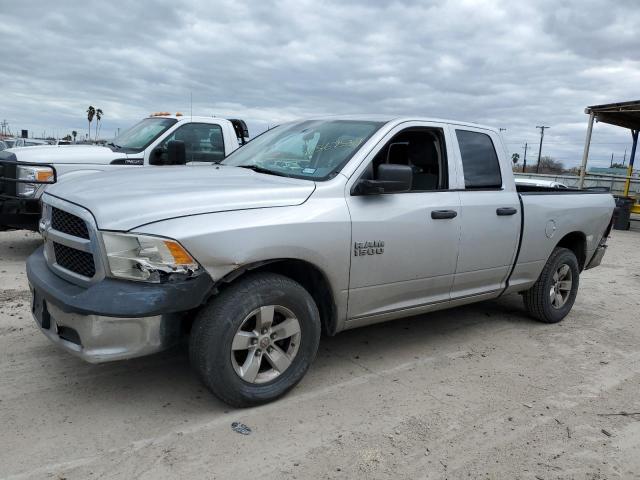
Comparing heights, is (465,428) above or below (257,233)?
below

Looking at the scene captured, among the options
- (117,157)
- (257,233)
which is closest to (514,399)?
(257,233)

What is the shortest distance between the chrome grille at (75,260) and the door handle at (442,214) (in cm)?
239

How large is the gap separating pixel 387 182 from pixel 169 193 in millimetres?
1392

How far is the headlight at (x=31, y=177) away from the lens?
677 centimetres

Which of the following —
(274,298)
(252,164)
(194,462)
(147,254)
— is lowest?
(194,462)

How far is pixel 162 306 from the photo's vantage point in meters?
2.93

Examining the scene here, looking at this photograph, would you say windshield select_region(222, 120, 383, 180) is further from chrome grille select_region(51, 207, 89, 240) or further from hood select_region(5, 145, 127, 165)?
hood select_region(5, 145, 127, 165)

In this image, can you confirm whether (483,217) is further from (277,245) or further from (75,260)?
(75,260)

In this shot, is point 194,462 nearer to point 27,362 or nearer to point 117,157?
point 27,362

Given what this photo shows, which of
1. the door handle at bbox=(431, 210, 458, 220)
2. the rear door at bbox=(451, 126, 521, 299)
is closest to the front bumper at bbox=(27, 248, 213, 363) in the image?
the door handle at bbox=(431, 210, 458, 220)

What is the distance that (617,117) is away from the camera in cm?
1719

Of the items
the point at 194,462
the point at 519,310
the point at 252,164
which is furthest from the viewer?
the point at 519,310

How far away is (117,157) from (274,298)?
498 cm

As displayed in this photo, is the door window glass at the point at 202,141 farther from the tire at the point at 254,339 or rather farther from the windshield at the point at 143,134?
the tire at the point at 254,339
